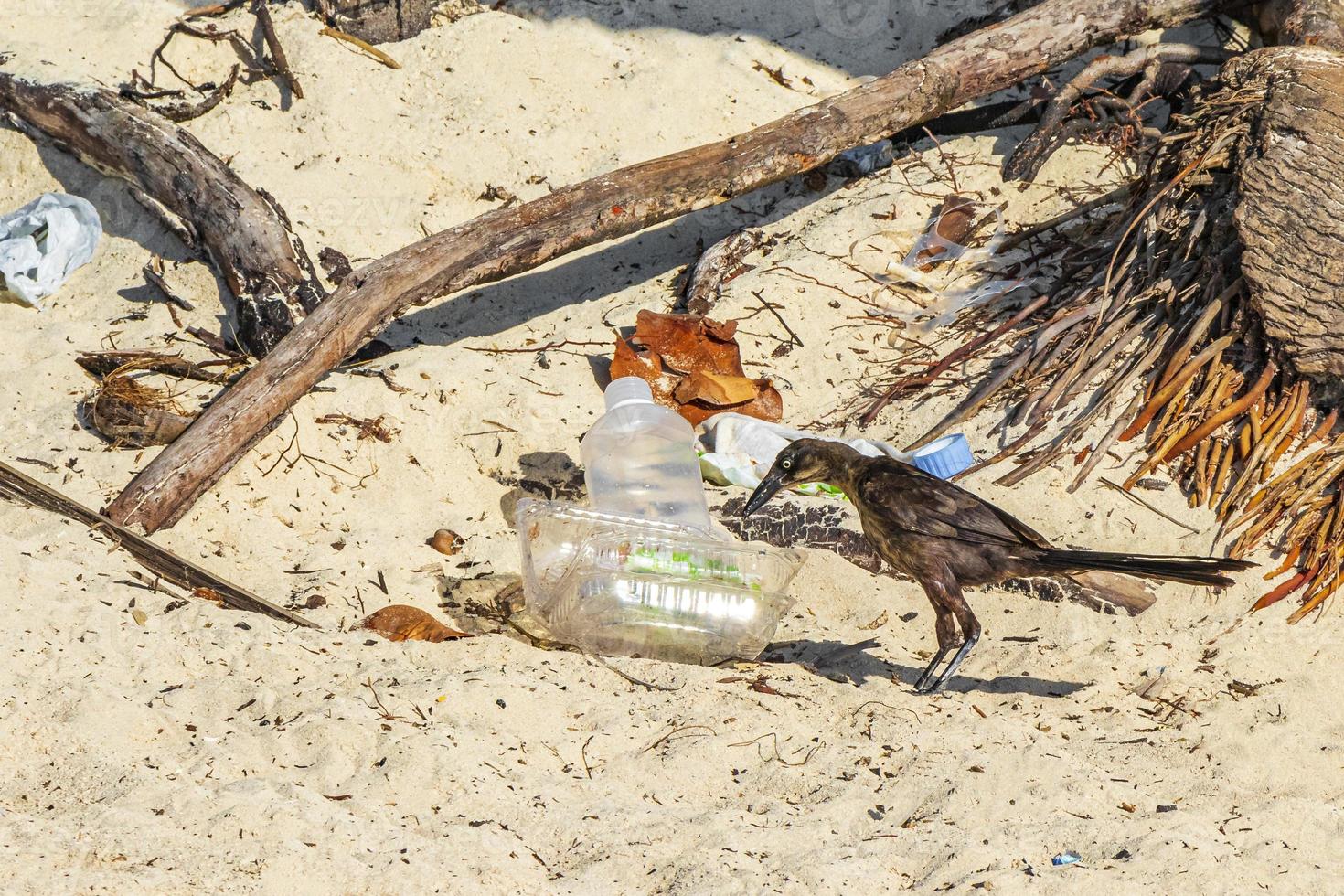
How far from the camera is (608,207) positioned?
5.62 m

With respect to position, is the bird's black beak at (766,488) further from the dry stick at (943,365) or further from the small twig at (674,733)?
the small twig at (674,733)

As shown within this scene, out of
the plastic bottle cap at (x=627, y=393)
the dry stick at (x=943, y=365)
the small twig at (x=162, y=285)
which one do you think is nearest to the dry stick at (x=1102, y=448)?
the dry stick at (x=943, y=365)

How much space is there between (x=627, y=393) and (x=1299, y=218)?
9.34ft

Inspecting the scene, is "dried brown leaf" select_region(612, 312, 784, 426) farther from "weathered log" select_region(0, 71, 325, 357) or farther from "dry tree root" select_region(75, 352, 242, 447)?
"dry tree root" select_region(75, 352, 242, 447)

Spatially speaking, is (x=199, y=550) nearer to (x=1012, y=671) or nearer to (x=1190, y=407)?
(x=1012, y=671)

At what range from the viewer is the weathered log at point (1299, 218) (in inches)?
187

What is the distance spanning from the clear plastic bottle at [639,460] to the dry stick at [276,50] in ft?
10.6

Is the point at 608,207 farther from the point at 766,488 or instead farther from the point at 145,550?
the point at 145,550

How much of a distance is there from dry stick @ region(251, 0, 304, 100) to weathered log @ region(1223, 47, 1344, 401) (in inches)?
199

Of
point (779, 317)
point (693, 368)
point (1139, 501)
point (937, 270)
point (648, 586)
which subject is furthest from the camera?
point (937, 270)

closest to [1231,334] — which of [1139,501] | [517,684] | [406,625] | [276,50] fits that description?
[1139,501]

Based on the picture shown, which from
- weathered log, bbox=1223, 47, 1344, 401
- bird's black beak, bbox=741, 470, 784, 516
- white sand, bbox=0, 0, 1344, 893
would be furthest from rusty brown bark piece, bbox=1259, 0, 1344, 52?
bird's black beak, bbox=741, 470, 784, 516

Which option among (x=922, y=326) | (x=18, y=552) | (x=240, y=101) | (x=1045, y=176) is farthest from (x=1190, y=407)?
(x=240, y=101)

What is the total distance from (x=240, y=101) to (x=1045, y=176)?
4.59 meters
